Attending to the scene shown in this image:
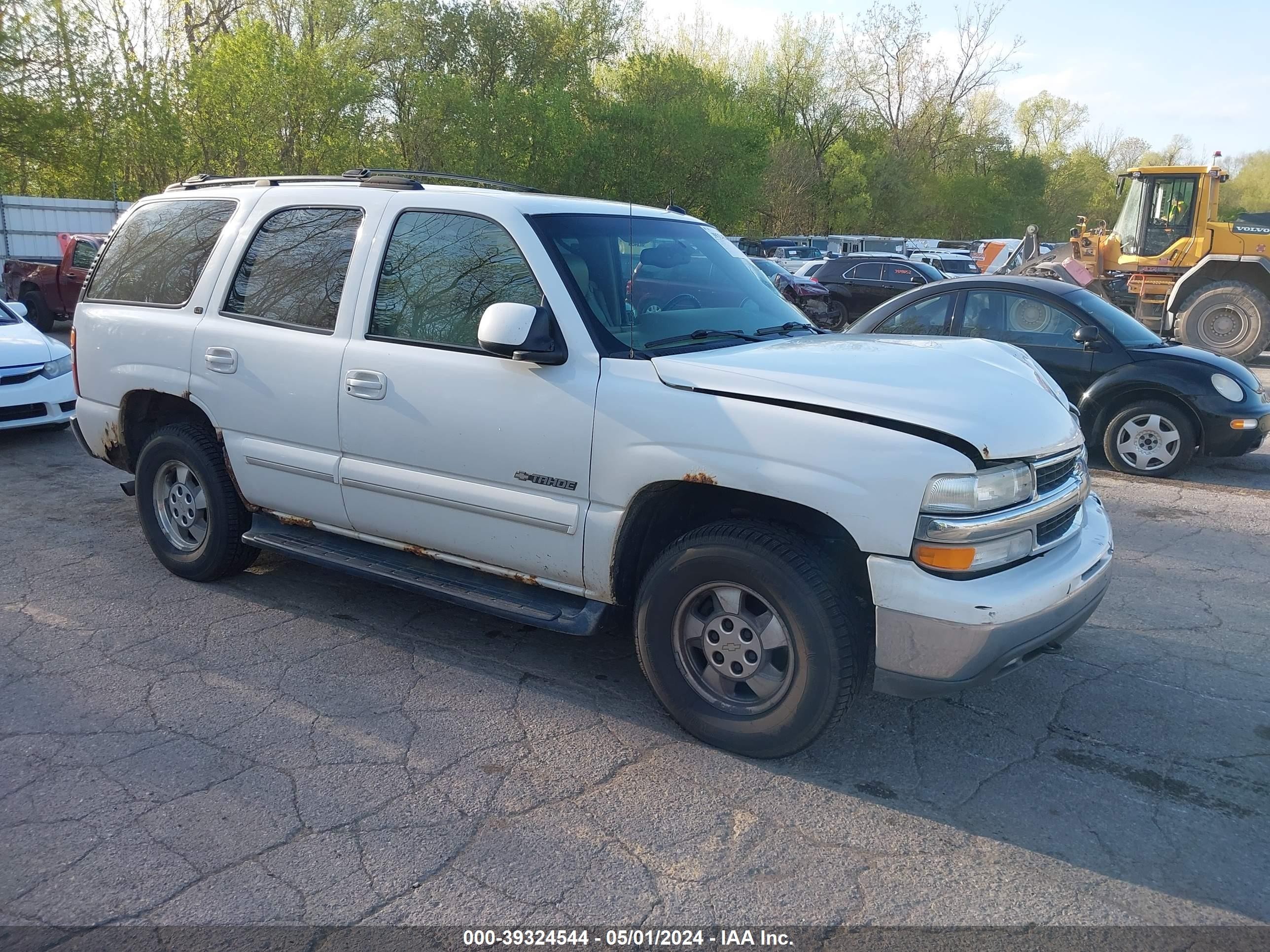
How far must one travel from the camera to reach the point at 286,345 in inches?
175

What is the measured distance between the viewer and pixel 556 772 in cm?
343

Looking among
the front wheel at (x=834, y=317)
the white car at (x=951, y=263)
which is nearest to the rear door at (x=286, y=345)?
the front wheel at (x=834, y=317)

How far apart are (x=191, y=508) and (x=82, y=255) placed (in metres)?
13.9

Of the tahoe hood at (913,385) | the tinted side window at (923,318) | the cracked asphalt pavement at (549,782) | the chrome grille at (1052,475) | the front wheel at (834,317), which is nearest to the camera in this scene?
the cracked asphalt pavement at (549,782)

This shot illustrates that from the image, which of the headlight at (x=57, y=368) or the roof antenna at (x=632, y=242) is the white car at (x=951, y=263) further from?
the roof antenna at (x=632, y=242)

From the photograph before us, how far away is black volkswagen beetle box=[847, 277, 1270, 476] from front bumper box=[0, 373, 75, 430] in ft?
24.0

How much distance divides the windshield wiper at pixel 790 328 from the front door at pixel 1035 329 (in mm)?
4369

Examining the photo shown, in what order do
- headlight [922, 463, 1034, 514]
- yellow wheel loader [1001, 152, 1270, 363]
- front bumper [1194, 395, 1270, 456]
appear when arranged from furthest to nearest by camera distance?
yellow wheel loader [1001, 152, 1270, 363] < front bumper [1194, 395, 1270, 456] < headlight [922, 463, 1034, 514]

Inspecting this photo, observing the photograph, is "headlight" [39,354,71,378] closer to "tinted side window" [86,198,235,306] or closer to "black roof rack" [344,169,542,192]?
"tinted side window" [86,198,235,306]

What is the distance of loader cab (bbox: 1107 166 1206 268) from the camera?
1734cm

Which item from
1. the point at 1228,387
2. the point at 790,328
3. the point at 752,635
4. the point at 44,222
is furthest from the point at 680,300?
the point at 44,222

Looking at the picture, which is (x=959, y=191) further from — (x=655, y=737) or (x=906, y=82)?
(x=655, y=737)

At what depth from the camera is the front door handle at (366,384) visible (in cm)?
411

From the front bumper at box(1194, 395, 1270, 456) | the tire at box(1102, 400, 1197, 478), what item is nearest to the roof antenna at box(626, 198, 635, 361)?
the tire at box(1102, 400, 1197, 478)
